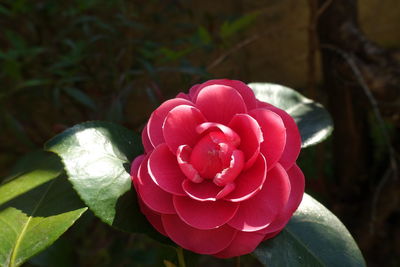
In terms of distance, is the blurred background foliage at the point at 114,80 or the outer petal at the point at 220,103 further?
the blurred background foliage at the point at 114,80

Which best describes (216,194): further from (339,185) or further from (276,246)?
(339,185)

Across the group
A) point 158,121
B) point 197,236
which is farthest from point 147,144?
point 197,236

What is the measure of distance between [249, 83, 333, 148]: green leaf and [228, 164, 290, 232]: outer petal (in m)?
0.21

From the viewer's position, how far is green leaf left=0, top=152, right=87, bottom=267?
20.2 inches

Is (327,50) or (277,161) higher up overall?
(277,161)

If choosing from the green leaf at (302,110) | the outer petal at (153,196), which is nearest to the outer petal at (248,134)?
the outer petal at (153,196)

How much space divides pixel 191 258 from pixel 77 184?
0.75 feet

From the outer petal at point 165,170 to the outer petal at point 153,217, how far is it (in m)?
0.05

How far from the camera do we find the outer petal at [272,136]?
1.70 ft

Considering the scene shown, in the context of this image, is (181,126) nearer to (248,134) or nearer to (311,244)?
(248,134)

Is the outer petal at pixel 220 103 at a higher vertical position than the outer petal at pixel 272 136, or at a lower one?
higher

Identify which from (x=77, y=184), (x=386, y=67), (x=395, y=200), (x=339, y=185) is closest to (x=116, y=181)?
(x=77, y=184)

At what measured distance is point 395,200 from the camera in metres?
1.42

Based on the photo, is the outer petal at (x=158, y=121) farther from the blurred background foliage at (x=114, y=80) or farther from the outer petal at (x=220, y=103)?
the blurred background foliage at (x=114, y=80)
